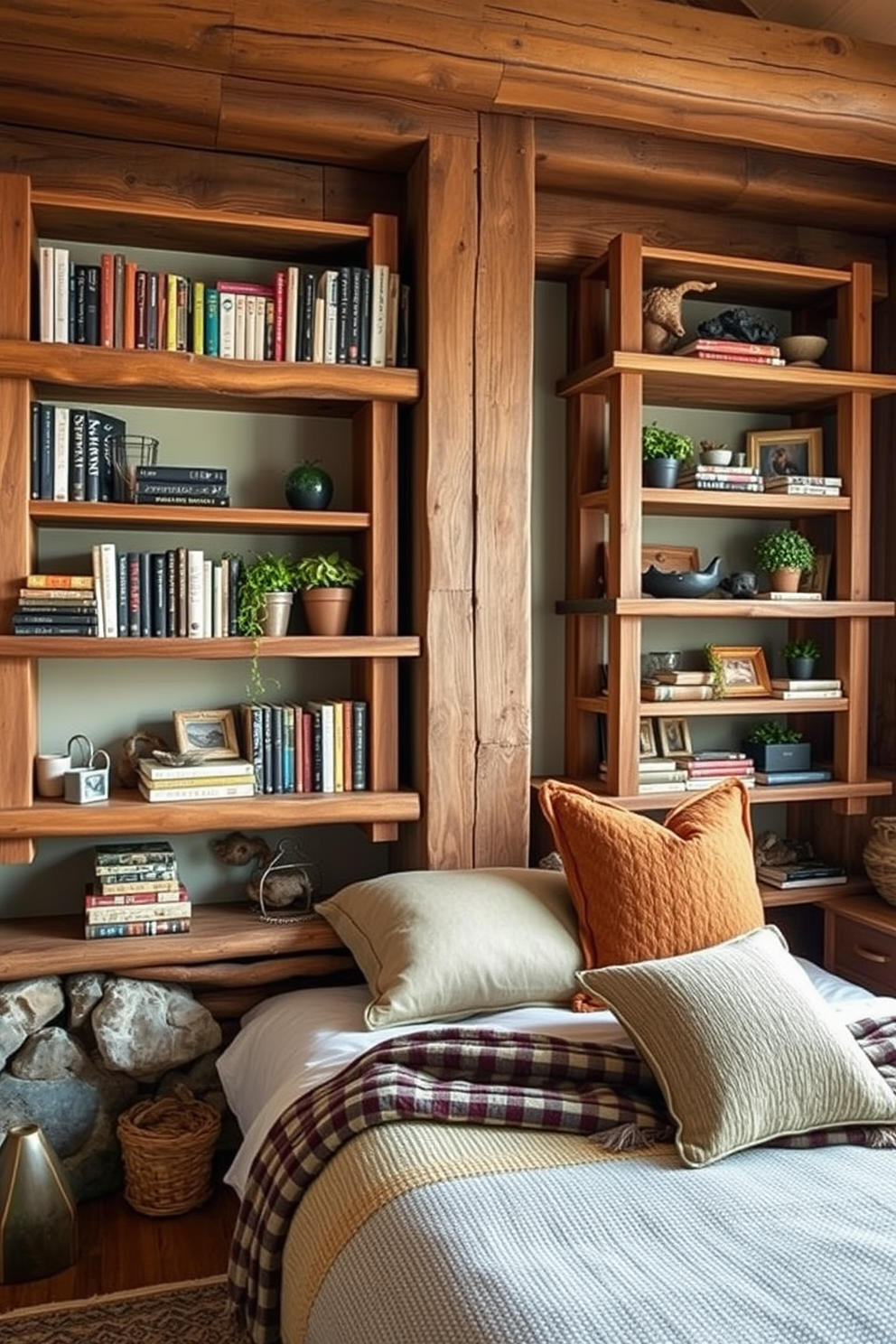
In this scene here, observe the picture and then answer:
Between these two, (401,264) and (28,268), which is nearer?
(28,268)

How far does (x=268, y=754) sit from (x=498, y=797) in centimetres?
57

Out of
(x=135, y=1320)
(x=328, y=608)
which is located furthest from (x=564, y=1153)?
(x=328, y=608)

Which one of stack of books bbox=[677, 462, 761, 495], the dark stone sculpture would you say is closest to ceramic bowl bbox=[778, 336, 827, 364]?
the dark stone sculpture

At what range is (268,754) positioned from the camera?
2693 millimetres

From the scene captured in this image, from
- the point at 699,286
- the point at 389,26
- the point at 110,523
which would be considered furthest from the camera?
the point at 699,286

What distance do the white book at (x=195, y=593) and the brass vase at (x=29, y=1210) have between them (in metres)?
1.10

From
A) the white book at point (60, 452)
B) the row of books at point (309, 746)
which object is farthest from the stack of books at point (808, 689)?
the white book at point (60, 452)

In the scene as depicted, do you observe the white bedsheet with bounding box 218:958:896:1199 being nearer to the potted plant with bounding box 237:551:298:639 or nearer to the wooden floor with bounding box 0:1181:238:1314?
the wooden floor with bounding box 0:1181:238:1314

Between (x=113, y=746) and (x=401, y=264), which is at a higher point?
(x=401, y=264)

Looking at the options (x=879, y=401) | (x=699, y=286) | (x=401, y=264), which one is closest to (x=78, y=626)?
(x=401, y=264)

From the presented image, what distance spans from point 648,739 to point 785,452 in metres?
0.94

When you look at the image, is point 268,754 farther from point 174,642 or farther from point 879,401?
point 879,401

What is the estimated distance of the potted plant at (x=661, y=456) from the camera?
2928 millimetres

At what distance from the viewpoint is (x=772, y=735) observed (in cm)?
315
